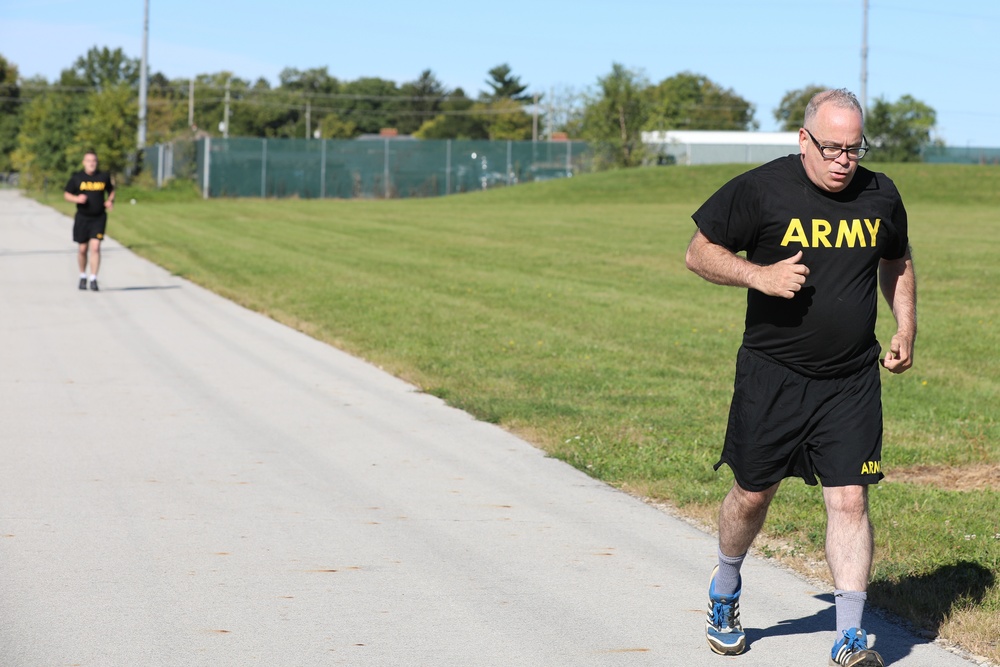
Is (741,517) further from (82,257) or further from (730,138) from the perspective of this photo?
(730,138)

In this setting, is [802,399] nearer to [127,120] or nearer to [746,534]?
[746,534]

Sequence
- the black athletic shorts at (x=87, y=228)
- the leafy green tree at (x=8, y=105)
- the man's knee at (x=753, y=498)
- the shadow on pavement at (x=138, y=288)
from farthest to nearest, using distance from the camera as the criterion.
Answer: the leafy green tree at (x=8, y=105)
the shadow on pavement at (x=138, y=288)
the black athletic shorts at (x=87, y=228)
the man's knee at (x=753, y=498)

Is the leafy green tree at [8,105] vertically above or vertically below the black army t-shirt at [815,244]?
above

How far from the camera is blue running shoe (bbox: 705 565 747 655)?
4.89 m

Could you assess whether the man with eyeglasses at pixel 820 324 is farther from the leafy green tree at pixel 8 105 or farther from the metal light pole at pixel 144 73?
the leafy green tree at pixel 8 105

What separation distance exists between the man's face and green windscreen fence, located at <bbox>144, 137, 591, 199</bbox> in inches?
2354

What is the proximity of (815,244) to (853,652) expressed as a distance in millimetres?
1401

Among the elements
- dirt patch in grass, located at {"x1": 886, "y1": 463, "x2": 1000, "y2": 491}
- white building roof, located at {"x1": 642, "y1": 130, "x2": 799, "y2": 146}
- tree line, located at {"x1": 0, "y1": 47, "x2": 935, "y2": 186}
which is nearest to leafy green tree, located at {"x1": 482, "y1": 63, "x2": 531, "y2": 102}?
tree line, located at {"x1": 0, "y1": 47, "x2": 935, "y2": 186}

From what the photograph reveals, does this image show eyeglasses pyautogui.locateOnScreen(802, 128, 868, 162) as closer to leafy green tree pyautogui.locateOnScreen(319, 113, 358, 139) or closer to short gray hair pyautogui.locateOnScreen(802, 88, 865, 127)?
short gray hair pyautogui.locateOnScreen(802, 88, 865, 127)

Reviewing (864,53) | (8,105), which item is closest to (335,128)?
(8,105)

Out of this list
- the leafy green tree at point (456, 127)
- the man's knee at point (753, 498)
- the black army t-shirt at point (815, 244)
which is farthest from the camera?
the leafy green tree at point (456, 127)

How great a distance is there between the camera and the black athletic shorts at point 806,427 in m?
4.70

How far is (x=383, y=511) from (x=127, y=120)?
201 ft

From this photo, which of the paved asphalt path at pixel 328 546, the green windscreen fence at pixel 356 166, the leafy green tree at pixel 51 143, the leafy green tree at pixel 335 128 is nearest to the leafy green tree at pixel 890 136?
the green windscreen fence at pixel 356 166
